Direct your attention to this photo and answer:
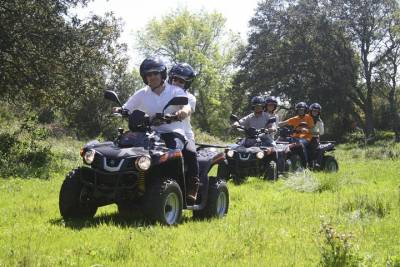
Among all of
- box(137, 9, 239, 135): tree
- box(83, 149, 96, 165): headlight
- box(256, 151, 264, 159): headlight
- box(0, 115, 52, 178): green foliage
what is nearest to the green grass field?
box(83, 149, 96, 165): headlight

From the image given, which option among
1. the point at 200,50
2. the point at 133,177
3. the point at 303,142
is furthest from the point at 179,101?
the point at 200,50

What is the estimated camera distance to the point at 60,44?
17.7 meters

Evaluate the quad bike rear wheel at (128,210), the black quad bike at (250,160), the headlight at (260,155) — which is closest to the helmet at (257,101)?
the black quad bike at (250,160)

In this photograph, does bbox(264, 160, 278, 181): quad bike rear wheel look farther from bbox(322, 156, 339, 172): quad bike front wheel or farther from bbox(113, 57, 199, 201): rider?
bbox(113, 57, 199, 201): rider

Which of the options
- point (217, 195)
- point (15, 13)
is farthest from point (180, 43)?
point (217, 195)

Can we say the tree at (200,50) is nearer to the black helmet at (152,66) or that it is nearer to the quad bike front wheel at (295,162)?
the quad bike front wheel at (295,162)

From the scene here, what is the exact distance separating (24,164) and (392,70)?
38004 millimetres

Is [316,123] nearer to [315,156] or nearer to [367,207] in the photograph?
[315,156]

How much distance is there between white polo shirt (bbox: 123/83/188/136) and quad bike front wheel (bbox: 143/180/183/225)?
0.87 m

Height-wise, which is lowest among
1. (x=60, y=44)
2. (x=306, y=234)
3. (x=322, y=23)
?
(x=306, y=234)

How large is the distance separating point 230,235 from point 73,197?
204cm

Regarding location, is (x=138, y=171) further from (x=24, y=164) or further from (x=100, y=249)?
(x=24, y=164)

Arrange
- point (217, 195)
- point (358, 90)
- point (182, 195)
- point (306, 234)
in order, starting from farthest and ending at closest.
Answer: point (358, 90), point (217, 195), point (182, 195), point (306, 234)

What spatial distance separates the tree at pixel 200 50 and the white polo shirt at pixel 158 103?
190ft
